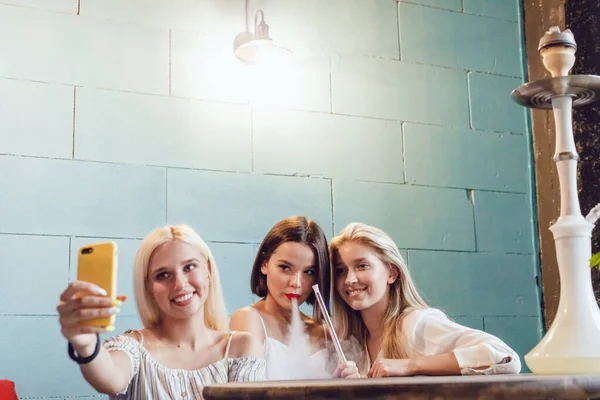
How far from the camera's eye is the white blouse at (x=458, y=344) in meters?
2.15

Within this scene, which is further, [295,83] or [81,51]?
[295,83]

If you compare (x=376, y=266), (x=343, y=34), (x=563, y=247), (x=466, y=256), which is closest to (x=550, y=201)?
(x=466, y=256)

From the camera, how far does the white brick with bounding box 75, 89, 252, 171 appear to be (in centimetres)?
284

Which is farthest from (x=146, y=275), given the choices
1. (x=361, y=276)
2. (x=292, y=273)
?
(x=361, y=276)

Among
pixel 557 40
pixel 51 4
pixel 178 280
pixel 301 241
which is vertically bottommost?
pixel 178 280

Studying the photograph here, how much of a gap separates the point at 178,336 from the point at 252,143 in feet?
3.69

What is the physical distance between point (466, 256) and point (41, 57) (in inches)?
71.2

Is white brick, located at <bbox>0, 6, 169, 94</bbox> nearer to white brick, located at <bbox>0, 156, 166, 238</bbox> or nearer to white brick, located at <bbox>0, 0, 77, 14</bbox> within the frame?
white brick, located at <bbox>0, 0, 77, 14</bbox>

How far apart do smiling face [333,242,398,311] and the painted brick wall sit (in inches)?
21.6

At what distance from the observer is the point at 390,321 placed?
8.11ft

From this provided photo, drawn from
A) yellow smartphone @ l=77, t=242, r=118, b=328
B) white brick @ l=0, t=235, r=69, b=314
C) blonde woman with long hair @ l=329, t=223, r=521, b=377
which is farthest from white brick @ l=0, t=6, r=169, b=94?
yellow smartphone @ l=77, t=242, r=118, b=328

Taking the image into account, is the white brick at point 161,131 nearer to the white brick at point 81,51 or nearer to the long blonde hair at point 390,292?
the white brick at point 81,51

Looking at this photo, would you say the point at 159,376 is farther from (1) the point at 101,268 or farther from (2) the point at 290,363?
(1) the point at 101,268

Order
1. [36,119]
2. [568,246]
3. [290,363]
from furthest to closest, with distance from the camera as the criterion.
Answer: [36,119] < [290,363] < [568,246]
